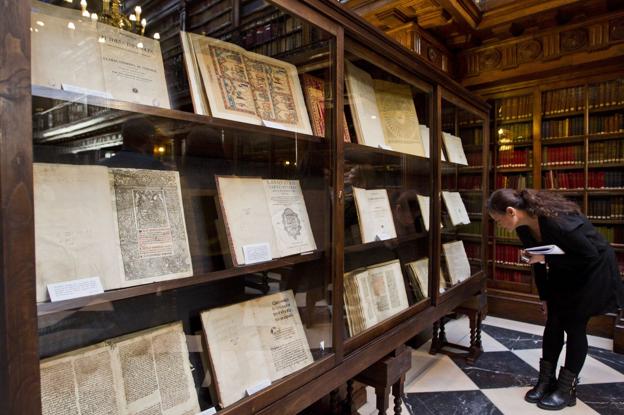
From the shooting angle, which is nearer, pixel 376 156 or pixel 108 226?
pixel 108 226

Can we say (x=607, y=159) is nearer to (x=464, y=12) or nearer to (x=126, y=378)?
(x=464, y=12)

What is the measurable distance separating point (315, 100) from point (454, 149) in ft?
5.17

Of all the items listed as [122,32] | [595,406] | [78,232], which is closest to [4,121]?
[78,232]

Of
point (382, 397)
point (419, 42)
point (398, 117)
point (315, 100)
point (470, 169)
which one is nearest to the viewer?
point (315, 100)

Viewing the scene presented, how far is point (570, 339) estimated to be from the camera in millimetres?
2125

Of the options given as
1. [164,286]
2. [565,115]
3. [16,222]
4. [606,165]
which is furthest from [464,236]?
[16,222]

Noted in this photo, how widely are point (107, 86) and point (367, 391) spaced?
2.24 metres

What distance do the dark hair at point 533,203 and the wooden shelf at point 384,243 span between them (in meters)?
0.47

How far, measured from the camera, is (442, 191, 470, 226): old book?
243 centimetres

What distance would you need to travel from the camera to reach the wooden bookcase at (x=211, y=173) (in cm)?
62

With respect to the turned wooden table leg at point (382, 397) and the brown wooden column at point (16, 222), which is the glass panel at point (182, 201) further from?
the turned wooden table leg at point (382, 397)

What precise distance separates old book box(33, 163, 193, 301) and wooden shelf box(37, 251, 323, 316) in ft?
0.07

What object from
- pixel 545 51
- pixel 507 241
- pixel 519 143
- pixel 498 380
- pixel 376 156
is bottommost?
pixel 498 380

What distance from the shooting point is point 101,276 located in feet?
2.76
